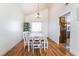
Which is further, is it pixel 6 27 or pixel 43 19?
pixel 43 19

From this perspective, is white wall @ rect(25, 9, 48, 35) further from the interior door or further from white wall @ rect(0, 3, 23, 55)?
white wall @ rect(0, 3, 23, 55)

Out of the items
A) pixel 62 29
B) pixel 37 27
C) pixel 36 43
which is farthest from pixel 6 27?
pixel 37 27

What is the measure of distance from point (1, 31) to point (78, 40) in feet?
9.02

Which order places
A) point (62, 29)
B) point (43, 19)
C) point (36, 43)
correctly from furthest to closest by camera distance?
point (43, 19)
point (62, 29)
point (36, 43)

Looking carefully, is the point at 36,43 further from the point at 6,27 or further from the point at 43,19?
the point at 43,19

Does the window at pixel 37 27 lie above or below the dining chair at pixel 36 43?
above

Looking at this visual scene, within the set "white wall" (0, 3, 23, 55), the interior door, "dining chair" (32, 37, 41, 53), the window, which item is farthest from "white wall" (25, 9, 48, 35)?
"dining chair" (32, 37, 41, 53)

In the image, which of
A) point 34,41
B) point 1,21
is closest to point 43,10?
point 34,41

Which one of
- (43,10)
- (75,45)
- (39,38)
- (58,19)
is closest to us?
(75,45)

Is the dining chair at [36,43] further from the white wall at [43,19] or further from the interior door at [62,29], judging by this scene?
the white wall at [43,19]

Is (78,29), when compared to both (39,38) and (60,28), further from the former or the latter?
(60,28)

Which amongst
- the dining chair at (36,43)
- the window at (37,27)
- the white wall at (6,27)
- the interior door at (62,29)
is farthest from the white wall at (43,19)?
the dining chair at (36,43)

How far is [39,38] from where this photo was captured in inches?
209

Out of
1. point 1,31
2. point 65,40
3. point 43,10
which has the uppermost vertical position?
point 43,10
